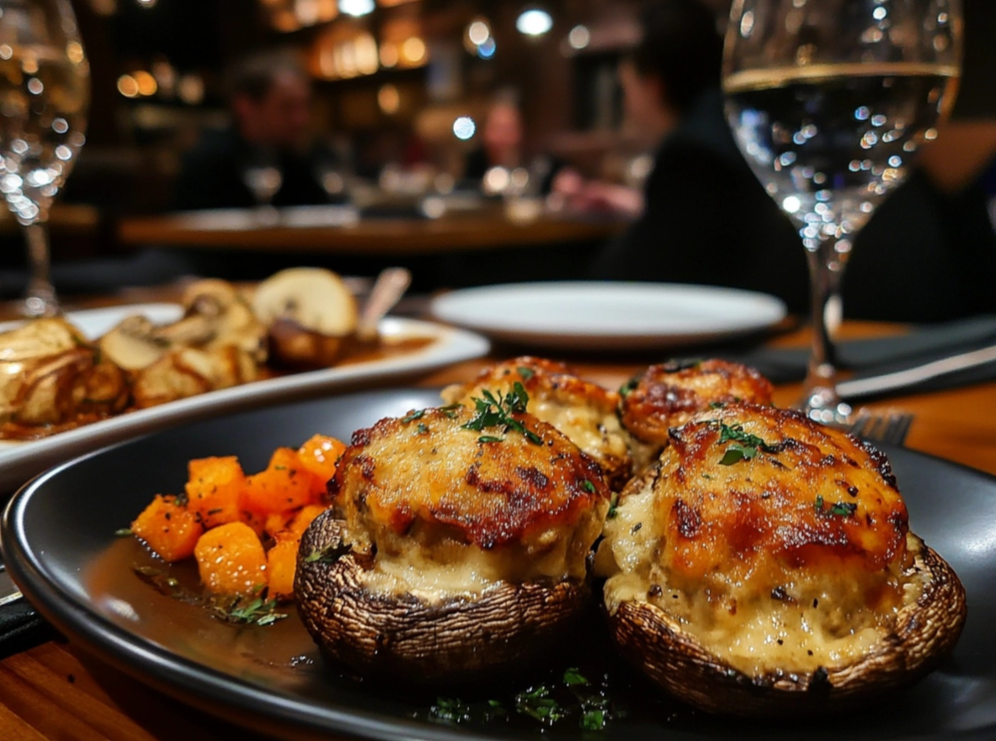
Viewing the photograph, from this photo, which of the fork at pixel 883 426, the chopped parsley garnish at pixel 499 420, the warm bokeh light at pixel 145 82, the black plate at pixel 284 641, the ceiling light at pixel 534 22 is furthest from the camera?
the warm bokeh light at pixel 145 82

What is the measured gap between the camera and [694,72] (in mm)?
4508

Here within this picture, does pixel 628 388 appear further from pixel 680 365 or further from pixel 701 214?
pixel 701 214

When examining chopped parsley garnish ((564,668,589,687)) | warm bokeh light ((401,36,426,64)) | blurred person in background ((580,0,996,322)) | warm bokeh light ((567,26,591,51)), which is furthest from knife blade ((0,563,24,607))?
warm bokeh light ((401,36,426,64))

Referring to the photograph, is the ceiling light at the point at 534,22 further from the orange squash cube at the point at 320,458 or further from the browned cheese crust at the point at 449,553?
the browned cheese crust at the point at 449,553

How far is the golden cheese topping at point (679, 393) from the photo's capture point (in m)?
0.93

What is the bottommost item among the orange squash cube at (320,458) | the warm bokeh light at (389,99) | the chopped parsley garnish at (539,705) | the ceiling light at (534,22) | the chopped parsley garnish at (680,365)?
the chopped parsley garnish at (539,705)

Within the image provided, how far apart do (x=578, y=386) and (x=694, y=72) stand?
4.02 m

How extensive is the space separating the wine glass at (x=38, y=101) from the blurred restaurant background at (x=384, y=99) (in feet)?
10.6

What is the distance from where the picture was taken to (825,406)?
1.32 meters

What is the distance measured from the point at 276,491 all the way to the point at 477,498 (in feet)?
1.16

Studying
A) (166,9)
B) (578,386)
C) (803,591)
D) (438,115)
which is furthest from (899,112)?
(166,9)

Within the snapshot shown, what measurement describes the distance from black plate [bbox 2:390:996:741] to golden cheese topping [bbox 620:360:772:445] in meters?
0.18

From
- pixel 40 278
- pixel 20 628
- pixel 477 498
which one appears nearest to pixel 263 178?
pixel 40 278

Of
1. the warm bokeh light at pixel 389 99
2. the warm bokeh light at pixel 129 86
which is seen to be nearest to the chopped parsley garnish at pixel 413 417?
the warm bokeh light at pixel 389 99
